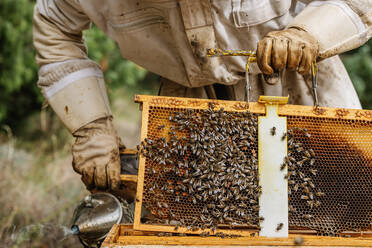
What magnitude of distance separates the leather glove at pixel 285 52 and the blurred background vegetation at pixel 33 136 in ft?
7.66

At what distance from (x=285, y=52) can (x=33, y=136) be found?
7892 mm

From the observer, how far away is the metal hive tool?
2502 mm

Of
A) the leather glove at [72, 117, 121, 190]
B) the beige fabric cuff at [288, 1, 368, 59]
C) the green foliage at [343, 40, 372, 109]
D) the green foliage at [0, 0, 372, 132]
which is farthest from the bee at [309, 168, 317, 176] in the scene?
the green foliage at [343, 40, 372, 109]

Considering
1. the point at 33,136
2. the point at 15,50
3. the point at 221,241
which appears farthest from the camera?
the point at 33,136

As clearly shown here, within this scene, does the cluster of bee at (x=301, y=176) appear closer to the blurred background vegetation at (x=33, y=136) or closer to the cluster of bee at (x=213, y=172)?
the cluster of bee at (x=213, y=172)

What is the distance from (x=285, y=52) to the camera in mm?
2490

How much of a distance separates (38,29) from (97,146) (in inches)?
Answer: 56.0

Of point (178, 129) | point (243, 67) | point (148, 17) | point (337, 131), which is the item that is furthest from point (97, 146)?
point (337, 131)

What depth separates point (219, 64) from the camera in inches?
126

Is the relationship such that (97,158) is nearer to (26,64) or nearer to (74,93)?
(74,93)

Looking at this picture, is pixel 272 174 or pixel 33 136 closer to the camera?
pixel 272 174

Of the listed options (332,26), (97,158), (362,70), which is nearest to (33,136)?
(97,158)

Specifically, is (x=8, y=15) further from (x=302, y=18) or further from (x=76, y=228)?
(x=302, y=18)

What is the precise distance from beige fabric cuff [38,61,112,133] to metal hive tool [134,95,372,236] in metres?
1.04
